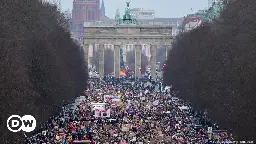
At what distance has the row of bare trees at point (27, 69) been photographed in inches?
1829

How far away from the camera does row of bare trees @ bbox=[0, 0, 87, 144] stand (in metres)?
46.5

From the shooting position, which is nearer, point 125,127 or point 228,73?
point 228,73

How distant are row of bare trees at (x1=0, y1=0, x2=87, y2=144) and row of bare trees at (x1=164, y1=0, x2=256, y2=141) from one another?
1076 centimetres

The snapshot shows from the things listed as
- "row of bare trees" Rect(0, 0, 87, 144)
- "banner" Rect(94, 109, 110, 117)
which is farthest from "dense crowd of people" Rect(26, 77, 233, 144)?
"row of bare trees" Rect(0, 0, 87, 144)

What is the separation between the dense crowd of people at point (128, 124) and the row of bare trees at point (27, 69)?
1350 mm

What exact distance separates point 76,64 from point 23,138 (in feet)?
200

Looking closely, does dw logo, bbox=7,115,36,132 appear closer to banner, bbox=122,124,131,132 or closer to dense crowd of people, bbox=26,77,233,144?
dense crowd of people, bbox=26,77,233,144

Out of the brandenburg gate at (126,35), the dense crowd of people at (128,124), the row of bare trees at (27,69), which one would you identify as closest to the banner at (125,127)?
the dense crowd of people at (128,124)

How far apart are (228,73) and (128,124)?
9.98m

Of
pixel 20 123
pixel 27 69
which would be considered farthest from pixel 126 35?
pixel 20 123

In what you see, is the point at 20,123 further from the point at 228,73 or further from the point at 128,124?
the point at 128,124

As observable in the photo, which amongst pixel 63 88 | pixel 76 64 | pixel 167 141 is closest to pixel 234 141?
pixel 167 141

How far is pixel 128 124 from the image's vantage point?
68.2 metres

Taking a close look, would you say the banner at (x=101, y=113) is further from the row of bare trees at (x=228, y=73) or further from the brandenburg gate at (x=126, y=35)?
the brandenburg gate at (x=126, y=35)
